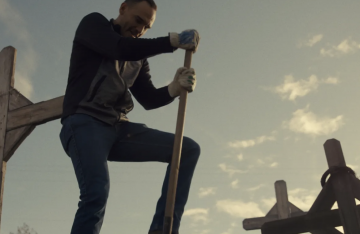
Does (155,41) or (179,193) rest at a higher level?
(155,41)

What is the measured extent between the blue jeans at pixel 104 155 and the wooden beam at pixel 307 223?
1.89 m

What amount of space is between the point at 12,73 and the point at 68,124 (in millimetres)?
2621

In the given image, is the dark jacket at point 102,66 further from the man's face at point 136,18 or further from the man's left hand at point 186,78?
the man's left hand at point 186,78

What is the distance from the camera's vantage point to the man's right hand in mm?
3418

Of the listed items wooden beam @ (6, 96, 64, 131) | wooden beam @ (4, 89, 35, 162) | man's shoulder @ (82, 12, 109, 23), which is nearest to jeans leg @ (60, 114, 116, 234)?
man's shoulder @ (82, 12, 109, 23)

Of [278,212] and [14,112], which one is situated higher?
[278,212]

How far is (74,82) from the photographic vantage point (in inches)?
136

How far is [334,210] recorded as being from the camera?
4840 millimetres

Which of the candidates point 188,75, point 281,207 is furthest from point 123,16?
point 281,207

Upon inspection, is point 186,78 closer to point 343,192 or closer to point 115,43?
point 115,43

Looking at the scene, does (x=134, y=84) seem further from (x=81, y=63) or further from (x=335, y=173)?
(x=335, y=173)

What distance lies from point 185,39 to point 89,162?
1.11 metres

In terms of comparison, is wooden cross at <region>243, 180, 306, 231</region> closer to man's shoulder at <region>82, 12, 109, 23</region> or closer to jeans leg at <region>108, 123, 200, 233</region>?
jeans leg at <region>108, 123, 200, 233</region>

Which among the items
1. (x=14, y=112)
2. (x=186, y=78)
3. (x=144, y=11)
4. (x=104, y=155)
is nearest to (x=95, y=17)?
(x=144, y=11)
